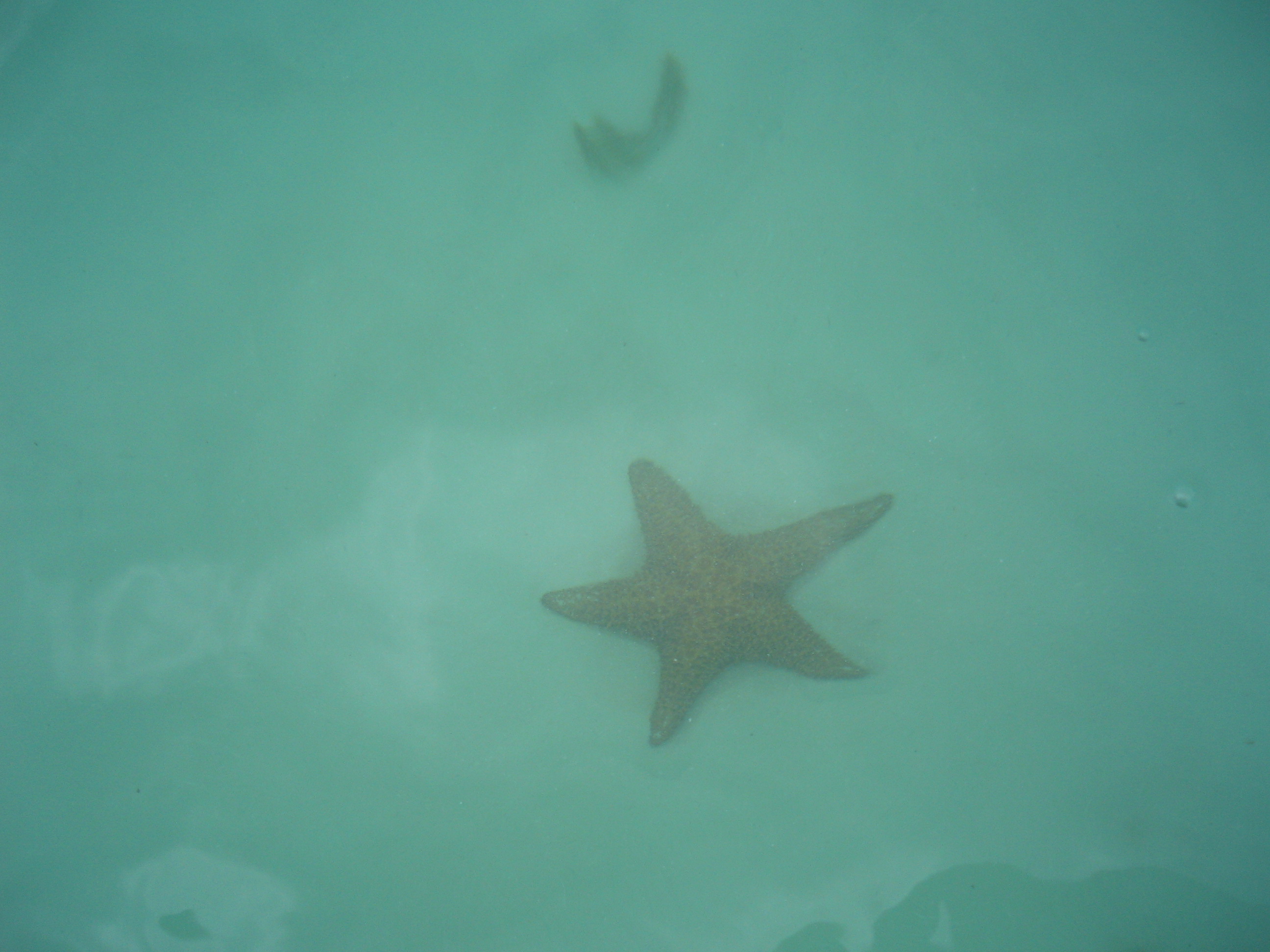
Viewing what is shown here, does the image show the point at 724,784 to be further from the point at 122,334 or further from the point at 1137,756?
the point at 122,334

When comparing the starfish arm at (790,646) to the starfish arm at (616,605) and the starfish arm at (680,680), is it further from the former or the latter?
the starfish arm at (616,605)

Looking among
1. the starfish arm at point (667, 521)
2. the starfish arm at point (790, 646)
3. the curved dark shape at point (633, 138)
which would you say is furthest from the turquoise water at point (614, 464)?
the starfish arm at point (667, 521)

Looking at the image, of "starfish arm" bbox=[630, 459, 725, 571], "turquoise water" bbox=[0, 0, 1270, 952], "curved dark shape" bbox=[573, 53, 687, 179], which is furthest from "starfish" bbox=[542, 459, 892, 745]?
"curved dark shape" bbox=[573, 53, 687, 179]

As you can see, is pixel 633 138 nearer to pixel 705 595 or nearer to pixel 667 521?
pixel 667 521

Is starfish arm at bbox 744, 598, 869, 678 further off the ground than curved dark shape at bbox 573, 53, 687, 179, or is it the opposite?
curved dark shape at bbox 573, 53, 687, 179

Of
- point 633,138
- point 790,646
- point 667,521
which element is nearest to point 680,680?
point 790,646

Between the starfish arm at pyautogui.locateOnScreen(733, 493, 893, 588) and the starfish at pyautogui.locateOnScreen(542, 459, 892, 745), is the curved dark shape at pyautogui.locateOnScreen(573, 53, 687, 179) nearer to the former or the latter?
the starfish at pyautogui.locateOnScreen(542, 459, 892, 745)

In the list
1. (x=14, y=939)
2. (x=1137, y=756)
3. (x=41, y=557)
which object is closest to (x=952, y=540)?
(x=1137, y=756)
